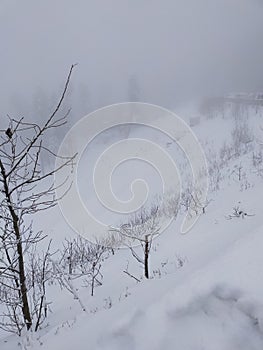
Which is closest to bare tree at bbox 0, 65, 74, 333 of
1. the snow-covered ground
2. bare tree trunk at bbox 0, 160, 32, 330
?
bare tree trunk at bbox 0, 160, 32, 330

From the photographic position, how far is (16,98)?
49.2m

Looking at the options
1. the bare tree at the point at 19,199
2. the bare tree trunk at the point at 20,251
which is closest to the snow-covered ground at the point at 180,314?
the bare tree trunk at the point at 20,251

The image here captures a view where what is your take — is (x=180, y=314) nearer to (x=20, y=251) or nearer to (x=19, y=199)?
(x=20, y=251)

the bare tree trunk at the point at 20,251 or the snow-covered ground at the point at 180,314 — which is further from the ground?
the bare tree trunk at the point at 20,251

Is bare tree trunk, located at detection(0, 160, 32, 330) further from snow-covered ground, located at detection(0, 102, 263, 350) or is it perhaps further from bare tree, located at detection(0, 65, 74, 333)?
snow-covered ground, located at detection(0, 102, 263, 350)

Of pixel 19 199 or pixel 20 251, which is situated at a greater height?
pixel 19 199

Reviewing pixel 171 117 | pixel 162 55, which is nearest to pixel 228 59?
pixel 162 55

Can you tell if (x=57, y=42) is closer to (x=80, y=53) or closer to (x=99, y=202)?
(x=80, y=53)

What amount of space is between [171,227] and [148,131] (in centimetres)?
2804

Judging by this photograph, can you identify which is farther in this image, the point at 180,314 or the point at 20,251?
the point at 20,251

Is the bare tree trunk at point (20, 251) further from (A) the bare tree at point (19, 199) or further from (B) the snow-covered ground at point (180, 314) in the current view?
(B) the snow-covered ground at point (180, 314)

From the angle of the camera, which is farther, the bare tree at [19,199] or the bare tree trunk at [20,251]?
the bare tree trunk at [20,251]

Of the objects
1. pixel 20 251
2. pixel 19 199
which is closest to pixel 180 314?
pixel 20 251

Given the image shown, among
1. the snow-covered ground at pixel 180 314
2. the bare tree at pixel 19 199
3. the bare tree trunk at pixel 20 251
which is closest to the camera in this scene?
the snow-covered ground at pixel 180 314
